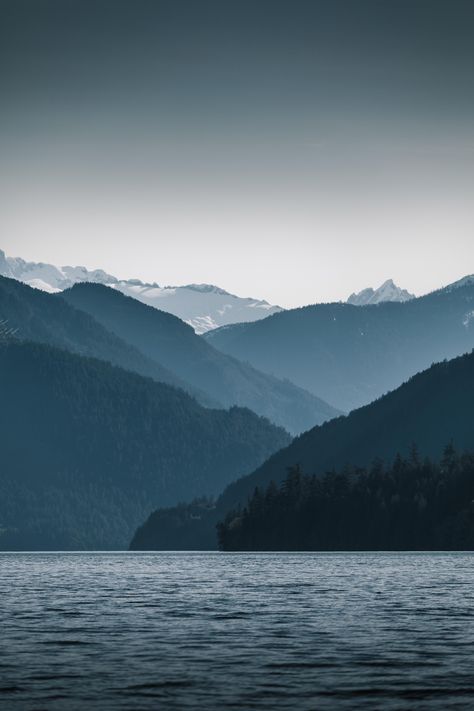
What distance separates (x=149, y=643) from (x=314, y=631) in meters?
13.2

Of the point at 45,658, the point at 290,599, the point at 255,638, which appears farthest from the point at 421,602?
the point at 45,658

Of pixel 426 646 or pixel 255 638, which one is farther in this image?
pixel 255 638

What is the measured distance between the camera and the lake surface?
5822cm

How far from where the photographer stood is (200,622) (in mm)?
99312

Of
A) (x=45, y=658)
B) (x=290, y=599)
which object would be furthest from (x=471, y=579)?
(x=45, y=658)

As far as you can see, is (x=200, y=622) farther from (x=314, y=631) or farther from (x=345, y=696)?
(x=345, y=696)

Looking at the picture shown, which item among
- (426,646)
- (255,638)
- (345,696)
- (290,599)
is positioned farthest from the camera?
(290,599)

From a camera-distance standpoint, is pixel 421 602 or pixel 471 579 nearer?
pixel 421 602

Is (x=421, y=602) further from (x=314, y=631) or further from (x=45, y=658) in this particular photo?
(x=45, y=658)

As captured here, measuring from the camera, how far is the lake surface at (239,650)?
191ft

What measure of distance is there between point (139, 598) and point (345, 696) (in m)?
75.2

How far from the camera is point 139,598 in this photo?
131625 millimetres

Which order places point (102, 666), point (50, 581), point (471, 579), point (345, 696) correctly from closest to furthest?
point (345, 696) < point (102, 666) < point (471, 579) < point (50, 581)

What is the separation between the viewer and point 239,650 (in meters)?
77.2
